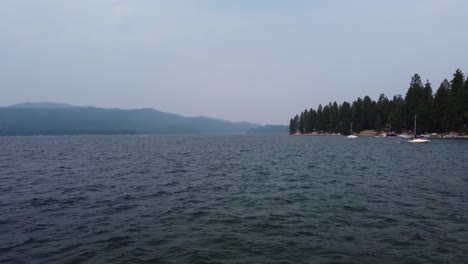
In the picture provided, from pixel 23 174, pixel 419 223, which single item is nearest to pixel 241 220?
pixel 419 223

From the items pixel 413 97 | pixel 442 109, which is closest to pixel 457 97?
pixel 442 109

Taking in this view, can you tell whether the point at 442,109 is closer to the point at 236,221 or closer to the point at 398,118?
the point at 398,118

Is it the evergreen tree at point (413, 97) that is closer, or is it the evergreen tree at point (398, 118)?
the evergreen tree at point (413, 97)

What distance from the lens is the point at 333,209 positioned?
70.8ft

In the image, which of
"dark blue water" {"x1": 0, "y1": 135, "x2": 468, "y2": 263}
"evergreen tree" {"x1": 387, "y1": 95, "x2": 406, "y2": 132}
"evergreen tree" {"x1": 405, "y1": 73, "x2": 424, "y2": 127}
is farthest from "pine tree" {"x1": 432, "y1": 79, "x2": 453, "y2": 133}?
"dark blue water" {"x1": 0, "y1": 135, "x2": 468, "y2": 263}

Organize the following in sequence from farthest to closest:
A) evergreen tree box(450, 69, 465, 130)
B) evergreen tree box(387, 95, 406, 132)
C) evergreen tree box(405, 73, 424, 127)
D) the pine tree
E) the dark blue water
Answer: evergreen tree box(387, 95, 406, 132) → evergreen tree box(405, 73, 424, 127) → the pine tree → evergreen tree box(450, 69, 465, 130) → the dark blue water

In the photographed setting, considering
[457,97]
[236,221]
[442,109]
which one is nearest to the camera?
[236,221]

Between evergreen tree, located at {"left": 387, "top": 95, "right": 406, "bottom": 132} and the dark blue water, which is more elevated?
evergreen tree, located at {"left": 387, "top": 95, "right": 406, "bottom": 132}

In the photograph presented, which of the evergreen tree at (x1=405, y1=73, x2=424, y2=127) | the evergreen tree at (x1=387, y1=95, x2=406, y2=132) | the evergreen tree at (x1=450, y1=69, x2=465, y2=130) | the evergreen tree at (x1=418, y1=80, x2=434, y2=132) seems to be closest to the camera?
the evergreen tree at (x1=450, y1=69, x2=465, y2=130)

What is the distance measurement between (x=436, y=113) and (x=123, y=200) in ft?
513

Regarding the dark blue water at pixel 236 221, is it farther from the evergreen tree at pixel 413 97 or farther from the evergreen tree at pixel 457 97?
the evergreen tree at pixel 413 97

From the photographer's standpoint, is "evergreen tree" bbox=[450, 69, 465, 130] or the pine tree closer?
"evergreen tree" bbox=[450, 69, 465, 130]

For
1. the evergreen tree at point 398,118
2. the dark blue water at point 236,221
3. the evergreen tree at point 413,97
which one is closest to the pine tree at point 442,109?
the evergreen tree at point 413,97

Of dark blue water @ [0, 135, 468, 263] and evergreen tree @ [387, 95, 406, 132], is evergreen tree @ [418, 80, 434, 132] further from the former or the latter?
dark blue water @ [0, 135, 468, 263]
